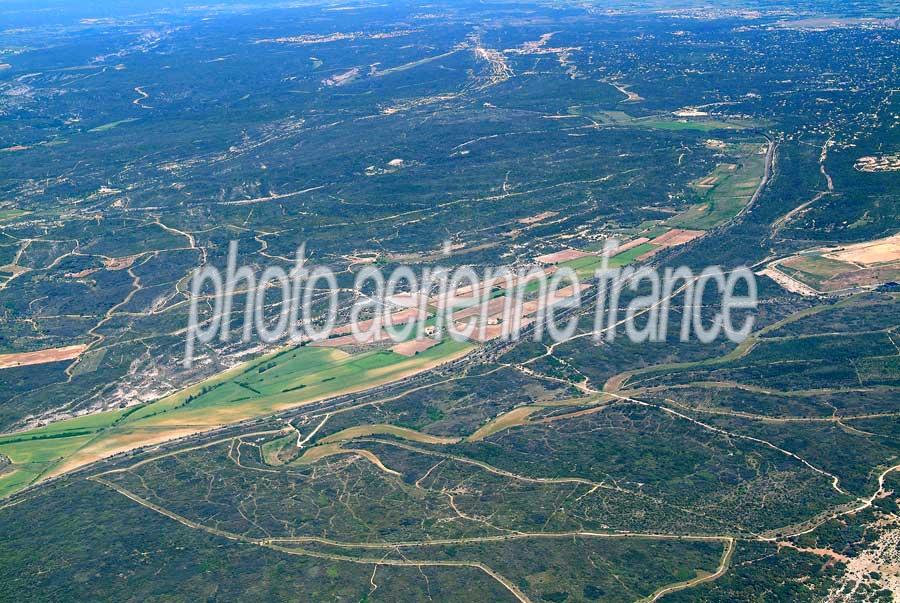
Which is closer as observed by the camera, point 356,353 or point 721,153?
point 356,353

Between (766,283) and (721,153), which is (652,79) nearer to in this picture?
(721,153)

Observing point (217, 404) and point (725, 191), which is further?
point (725, 191)

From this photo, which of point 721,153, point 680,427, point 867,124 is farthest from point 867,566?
point 867,124

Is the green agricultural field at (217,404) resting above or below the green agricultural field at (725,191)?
below

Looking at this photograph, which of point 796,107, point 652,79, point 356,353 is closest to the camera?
point 356,353

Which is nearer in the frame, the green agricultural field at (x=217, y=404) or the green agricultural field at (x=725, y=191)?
the green agricultural field at (x=217, y=404)

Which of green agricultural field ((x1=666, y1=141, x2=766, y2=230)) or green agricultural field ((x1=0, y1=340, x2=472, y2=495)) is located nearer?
green agricultural field ((x1=0, y1=340, x2=472, y2=495))

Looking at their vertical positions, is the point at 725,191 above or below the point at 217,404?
above

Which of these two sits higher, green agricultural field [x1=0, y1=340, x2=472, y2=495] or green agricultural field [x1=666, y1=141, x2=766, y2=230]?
green agricultural field [x1=666, y1=141, x2=766, y2=230]

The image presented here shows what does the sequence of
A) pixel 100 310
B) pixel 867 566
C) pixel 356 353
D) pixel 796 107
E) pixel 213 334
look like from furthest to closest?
pixel 796 107 → pixel 100 310 → pixel 213 334 → pixel 356 353 → pixel 867 566

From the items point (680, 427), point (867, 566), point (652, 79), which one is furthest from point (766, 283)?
point (652, 79)
